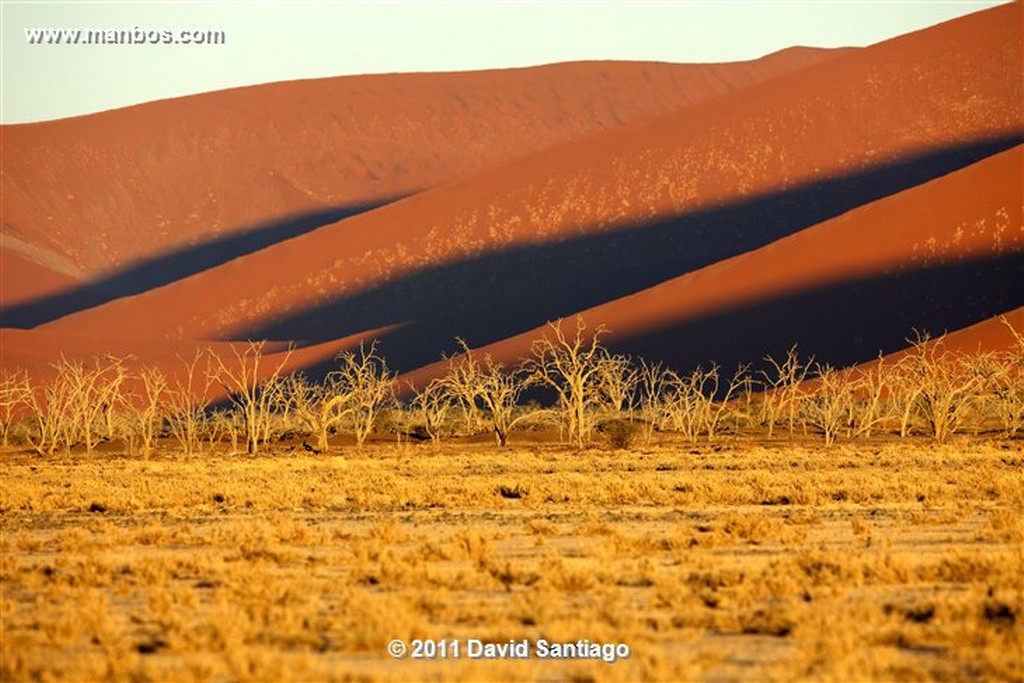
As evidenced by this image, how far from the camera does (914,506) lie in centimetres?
2472

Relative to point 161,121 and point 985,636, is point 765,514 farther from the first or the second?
point 161,121

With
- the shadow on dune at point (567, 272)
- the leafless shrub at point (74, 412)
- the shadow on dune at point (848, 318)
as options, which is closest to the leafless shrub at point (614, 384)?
the shadow on dune at point (848, 318)

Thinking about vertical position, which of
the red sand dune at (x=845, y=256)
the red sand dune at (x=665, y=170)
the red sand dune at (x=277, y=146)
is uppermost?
the red sand dune at (x=277, y=146)

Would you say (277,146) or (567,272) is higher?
(277,146)

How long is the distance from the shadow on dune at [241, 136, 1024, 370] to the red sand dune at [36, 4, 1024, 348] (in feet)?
3.94

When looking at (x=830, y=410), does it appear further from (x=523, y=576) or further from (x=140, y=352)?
(x=140, y=352)

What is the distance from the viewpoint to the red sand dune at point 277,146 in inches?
6270

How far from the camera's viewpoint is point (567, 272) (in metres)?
110

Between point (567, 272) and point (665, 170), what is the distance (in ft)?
45.0

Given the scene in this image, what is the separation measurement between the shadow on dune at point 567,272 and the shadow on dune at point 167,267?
33.3m

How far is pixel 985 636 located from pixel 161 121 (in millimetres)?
175058

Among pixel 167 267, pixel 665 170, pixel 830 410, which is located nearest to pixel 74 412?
pixel 830 410

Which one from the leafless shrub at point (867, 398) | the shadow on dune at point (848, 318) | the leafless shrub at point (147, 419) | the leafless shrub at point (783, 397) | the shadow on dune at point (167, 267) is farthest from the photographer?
the shadow on dune at point (167, 267)

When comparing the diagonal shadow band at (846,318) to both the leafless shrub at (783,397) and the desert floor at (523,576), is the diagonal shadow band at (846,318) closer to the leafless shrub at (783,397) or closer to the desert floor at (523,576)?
the leafless shrub at (783,397)
